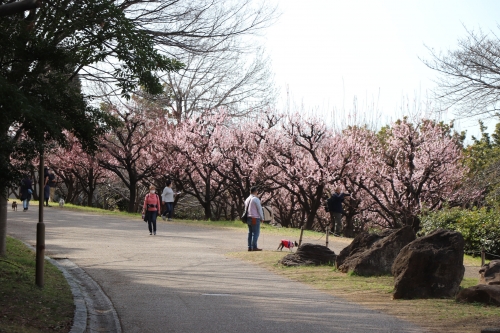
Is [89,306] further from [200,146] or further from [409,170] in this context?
[200,146]

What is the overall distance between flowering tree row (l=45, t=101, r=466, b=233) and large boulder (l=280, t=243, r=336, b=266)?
45.0ft

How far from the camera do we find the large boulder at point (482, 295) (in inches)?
400

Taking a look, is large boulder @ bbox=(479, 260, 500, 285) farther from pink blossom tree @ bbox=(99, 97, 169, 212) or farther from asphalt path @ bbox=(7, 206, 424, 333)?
pink blossom tree @ bbox=(99, 97, 169, 212)

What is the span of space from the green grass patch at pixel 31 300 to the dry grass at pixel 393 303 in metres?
4.48

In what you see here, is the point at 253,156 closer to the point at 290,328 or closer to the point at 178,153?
the point at 178,153

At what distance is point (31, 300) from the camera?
31.1 ft

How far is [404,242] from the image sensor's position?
1344 cm

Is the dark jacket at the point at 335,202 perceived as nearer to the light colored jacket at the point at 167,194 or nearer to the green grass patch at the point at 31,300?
the light colored jacket at the point at 167,194

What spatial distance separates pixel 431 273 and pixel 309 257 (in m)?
4.56

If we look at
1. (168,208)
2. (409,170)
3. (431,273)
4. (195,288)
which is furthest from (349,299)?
(409,170)

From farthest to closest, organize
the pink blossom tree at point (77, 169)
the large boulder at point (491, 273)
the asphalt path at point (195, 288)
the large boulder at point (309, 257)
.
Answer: the pink blossom tree at point (77, 169), the large boulder at point (309, 257), the large boulder at point (491, 273), the asphalt path at point (195, 288)

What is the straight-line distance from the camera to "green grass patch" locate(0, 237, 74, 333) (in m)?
8.05

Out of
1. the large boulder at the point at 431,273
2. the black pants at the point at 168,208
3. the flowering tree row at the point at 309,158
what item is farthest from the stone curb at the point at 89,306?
the flowering tree row at the point at 309,158

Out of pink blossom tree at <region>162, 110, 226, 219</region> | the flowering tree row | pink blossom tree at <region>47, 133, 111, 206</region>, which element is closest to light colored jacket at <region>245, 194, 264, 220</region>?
the flowering tree row
